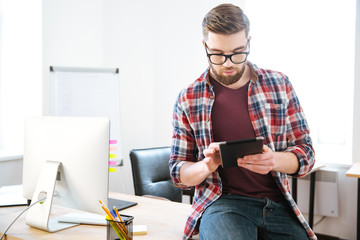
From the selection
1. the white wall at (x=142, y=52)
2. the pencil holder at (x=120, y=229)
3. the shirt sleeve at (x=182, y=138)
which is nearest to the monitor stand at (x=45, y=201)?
the pencil holder at (x=120, y=229)

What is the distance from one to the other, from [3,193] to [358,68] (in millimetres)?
2988

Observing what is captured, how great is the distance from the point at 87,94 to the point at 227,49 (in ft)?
7.07

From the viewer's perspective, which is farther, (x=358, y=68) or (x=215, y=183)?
(x=358, y=68)

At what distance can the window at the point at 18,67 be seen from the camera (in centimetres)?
333

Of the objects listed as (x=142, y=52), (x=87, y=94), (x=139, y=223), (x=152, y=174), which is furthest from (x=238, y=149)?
(x=142, y=52)

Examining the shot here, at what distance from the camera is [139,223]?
4.79 ft

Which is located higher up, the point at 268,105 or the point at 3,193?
the point at 268,105

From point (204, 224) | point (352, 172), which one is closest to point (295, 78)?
point (352, 172)

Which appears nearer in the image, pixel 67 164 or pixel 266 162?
pixel 266 162

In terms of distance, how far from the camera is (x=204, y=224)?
1.23 metres

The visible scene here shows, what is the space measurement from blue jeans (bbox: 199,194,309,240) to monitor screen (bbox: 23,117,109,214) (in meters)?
0.43

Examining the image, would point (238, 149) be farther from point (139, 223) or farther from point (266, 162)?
point (139, 223)

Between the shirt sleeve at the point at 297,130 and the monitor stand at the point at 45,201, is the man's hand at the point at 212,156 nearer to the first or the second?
the shirt sleeve at the point at 297,130

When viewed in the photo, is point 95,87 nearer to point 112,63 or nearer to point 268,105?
point 112,63
